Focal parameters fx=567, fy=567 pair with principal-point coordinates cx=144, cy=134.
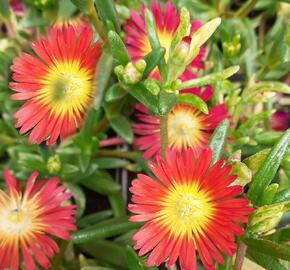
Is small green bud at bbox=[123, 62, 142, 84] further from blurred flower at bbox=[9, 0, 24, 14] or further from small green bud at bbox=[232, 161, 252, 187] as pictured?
blurred flower at bbox=[9, 0, 24, 14]

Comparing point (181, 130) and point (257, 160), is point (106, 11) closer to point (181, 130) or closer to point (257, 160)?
point (181, 130)

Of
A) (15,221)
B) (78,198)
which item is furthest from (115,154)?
(15,221)

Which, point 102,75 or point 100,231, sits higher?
point 102,75

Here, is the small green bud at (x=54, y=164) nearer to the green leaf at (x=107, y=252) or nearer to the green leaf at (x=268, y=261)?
the green leaf at (x=107, y=252)

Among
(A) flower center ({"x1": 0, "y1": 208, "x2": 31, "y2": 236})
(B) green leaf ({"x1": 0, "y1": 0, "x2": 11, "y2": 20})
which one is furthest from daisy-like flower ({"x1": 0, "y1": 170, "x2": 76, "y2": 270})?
(B) green leaf ({"x1": 0, "y1": 0, "x2": 11, "y2": 20})

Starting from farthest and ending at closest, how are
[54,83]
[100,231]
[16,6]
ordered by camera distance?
[16,6] < [100,231] < [54,83]

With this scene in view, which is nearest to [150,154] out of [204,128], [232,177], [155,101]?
[204,128]

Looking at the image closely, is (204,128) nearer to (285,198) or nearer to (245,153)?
(245,153)
